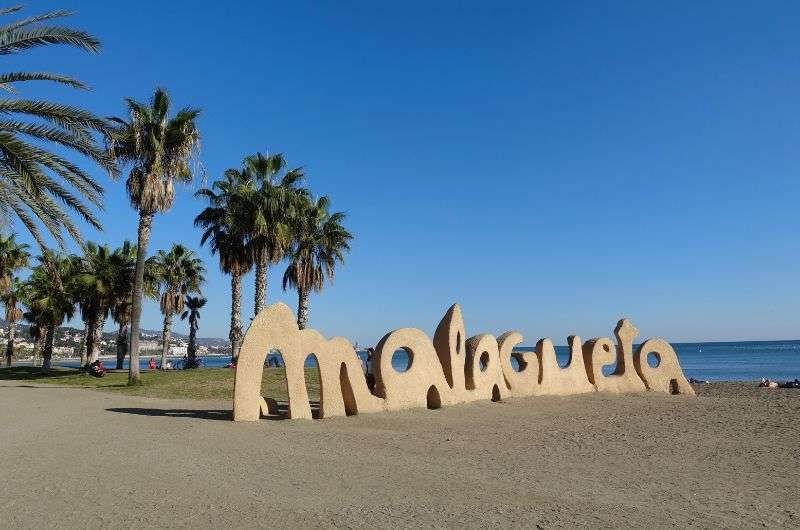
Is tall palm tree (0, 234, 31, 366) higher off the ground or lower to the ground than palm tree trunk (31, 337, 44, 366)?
higher

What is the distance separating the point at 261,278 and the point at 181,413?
55.3ft

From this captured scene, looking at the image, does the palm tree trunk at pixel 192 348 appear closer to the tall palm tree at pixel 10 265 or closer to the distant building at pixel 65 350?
the tall palm tree at pixel 10 265

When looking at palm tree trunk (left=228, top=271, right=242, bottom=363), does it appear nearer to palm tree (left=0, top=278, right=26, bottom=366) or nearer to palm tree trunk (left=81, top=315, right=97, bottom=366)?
palm tree trunk (left=81, top=315, right=97, bottom=366)

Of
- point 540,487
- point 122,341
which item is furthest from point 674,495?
point 122,341

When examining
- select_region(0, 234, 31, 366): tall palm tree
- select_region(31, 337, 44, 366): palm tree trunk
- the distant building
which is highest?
select_region(0, 234, 31, 366): tall palm tree

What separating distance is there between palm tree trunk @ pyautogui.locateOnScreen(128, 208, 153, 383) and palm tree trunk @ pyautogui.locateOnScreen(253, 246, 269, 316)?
22.4 feet

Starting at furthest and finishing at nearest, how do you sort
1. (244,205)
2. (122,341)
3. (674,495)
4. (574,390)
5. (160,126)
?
(122,341)
(244,205)
(160,126)
(574,390)
(674,495)

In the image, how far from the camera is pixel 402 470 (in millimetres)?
8117

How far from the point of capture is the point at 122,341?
37688 mm

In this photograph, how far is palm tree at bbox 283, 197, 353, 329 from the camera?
35.8 m

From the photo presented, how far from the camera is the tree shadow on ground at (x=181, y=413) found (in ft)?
45.0

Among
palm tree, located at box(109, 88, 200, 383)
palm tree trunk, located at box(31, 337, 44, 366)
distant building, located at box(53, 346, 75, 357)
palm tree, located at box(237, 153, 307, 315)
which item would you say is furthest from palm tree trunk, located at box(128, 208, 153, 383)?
distant building, located at box(53, 346, 75, 357)

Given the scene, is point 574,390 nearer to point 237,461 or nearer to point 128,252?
point 237,461

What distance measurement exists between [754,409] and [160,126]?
2463 cm
